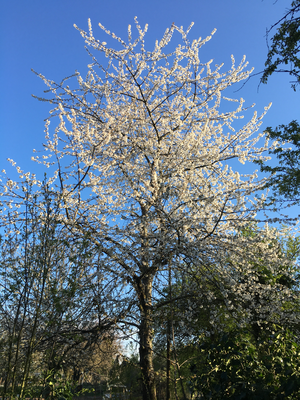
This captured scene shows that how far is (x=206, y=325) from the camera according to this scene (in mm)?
8461

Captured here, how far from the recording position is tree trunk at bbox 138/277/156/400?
5184 mm

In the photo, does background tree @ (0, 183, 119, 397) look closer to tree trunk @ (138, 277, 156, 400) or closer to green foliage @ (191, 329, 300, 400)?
tree trunk @ (138, 277, 156, 400)

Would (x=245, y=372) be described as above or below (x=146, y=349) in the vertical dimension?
below

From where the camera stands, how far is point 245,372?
8.62 ft

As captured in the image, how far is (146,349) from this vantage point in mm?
5391

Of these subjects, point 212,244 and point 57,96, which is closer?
point 212,244

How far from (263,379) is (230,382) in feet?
1.07

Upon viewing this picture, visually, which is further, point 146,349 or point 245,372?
point 146,349

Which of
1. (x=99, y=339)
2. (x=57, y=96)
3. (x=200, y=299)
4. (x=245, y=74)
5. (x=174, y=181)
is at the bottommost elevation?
(x=99, y=339)

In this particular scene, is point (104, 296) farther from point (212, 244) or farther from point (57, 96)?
point (57, 96)

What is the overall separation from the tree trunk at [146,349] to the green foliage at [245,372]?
7.60 ft

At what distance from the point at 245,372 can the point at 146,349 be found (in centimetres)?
324

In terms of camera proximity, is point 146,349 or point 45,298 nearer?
point 45,298

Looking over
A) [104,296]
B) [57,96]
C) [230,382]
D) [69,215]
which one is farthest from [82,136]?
[230,382]
